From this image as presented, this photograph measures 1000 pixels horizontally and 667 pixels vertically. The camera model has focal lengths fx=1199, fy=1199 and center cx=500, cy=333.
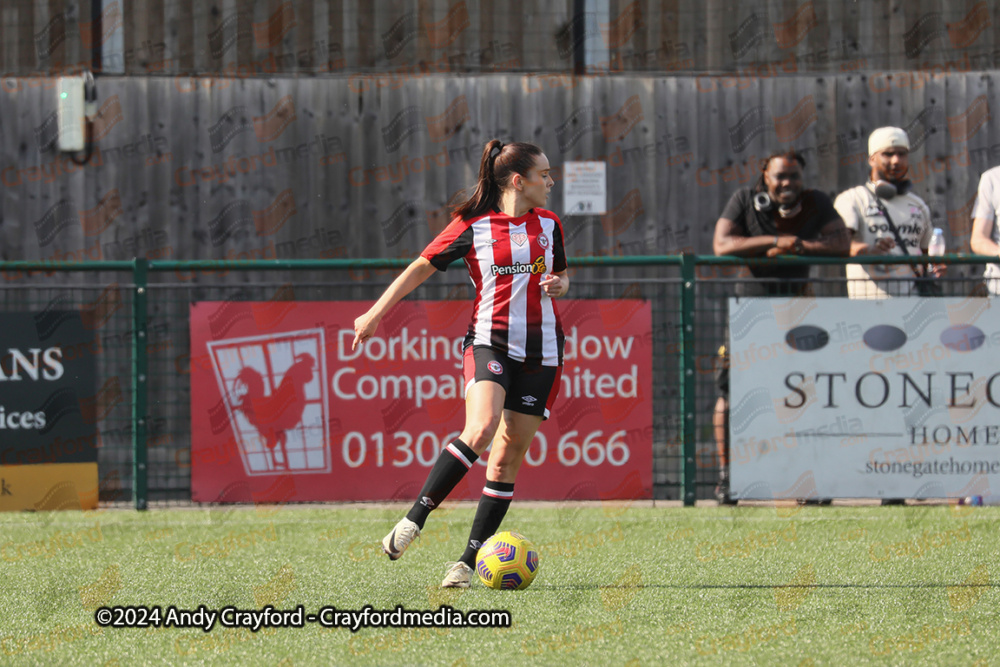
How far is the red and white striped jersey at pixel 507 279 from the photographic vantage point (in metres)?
5.16

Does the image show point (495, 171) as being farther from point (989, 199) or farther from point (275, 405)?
point (989, 199)

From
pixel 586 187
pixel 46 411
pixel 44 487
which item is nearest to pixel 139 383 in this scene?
pixel 46 411

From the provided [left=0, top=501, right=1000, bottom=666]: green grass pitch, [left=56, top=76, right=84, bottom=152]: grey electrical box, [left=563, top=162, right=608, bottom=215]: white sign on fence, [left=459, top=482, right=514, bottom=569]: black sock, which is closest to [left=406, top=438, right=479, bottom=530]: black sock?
[left=459, top=482, right=514, bottom=569]: black sock

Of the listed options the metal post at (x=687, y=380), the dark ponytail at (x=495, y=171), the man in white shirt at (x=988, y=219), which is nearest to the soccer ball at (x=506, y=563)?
the dark ponytail at (x=495, y=171)

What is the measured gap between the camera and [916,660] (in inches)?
150

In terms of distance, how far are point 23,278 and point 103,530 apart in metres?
5.16

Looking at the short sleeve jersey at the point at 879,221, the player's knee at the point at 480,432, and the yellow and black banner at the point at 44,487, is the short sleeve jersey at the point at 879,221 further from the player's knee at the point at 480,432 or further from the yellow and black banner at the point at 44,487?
the yellow and black banner at the point at 44,487

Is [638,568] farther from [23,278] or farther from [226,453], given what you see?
[23,278]

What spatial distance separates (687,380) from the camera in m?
7.88

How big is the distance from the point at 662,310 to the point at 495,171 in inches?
115

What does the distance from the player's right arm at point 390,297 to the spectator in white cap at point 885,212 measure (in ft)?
12.4

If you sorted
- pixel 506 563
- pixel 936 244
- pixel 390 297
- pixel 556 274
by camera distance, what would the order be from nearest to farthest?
pixel 506 563 → pixel 390 297 → pixel 556 274 → pixel 936 244

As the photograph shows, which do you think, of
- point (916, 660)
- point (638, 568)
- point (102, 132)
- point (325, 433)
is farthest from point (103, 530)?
point (102, 132)

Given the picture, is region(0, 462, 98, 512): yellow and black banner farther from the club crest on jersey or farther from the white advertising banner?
the white advertising banner
